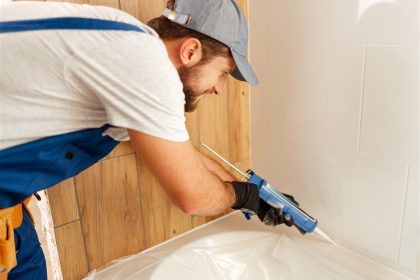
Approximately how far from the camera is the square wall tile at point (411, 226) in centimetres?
89

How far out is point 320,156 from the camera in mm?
1111

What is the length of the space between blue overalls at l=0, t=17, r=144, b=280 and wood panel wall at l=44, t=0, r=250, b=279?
173 millimetres

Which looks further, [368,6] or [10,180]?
[368,6]

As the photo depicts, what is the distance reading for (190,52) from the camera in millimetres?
752

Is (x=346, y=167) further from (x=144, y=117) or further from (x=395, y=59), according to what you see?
(x=144, y=117)

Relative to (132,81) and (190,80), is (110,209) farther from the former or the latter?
(132,81)

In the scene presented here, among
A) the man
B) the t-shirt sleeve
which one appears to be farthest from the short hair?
the t-shirt sleeve

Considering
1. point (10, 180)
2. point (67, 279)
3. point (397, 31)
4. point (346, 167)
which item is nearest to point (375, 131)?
point (346, 167)

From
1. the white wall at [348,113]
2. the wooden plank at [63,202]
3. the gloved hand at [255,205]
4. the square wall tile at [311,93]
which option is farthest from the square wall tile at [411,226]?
the wooden plank at [63,202]

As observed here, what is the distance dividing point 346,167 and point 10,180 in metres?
0.89

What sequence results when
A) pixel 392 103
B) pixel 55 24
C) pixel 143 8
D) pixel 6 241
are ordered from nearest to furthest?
1. pixel 55 24
2. pixel 6 241
3. pixel 392 103
4. pixel 143 8

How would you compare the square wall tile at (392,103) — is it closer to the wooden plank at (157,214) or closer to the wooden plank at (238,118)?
the wooden plank at (238,118)

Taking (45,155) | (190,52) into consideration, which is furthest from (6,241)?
(190,52)

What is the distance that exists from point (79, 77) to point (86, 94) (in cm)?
4
